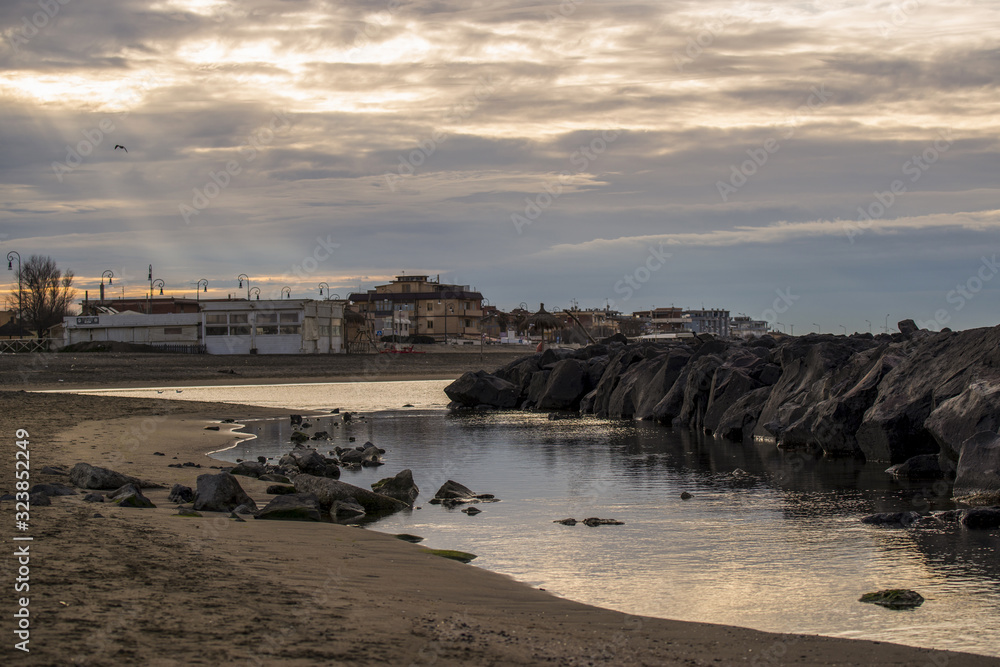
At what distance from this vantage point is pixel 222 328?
9050 cm

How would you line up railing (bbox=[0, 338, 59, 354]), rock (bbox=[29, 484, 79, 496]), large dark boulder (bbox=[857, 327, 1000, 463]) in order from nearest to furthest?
1. rock (bbox=[29, 484, 79, 496])
2. large dark boulder (bbox=[857, 327, 1000, 463])
3. railing (bbox=[0, 338, 59, 354])

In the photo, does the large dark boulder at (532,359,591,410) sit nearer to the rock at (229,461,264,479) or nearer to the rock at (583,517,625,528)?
the rock at (229,461,264,479)

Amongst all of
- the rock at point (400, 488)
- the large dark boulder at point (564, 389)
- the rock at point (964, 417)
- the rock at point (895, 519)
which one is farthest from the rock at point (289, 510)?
the large dark boulder at point (564, 389)

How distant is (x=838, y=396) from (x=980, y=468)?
8354 millimetres

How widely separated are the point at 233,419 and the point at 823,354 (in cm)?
1932

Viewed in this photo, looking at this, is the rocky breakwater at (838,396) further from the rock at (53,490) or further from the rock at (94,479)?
the rock at (53,490)

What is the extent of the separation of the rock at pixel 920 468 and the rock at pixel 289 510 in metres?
11.5

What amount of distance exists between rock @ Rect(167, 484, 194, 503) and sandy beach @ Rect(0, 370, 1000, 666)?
1.25m

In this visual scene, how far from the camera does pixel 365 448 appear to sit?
21953 mm

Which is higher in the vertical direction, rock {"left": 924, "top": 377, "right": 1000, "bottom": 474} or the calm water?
rock {"left": 924, "top": 377, "right": 1000, "bottom": 474}

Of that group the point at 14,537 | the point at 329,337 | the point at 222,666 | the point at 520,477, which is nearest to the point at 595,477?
the point at 520,477

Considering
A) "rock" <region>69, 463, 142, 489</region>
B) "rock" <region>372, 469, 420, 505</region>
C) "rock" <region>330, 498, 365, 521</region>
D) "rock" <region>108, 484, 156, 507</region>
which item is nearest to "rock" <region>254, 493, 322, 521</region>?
"rock" <region>330, 498, 365, 521</region>

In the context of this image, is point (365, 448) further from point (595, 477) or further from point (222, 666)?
point (222, 666)

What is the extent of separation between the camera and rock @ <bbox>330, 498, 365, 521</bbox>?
1342 cm
